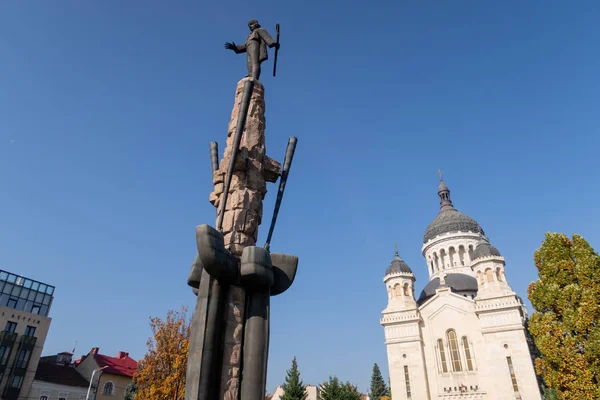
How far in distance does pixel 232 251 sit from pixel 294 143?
262 cm

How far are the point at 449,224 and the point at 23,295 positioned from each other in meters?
48.2

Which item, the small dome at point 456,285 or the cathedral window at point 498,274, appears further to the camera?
the small dome at point 456,285

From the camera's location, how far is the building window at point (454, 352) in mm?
36013

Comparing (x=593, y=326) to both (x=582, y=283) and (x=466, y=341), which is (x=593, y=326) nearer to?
(x=582, y=283)

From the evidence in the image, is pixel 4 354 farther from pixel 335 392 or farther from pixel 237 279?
pixel 237 279

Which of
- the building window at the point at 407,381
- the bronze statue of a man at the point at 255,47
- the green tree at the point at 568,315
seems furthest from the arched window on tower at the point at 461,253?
the bronze statue of a man at the point at 255,47

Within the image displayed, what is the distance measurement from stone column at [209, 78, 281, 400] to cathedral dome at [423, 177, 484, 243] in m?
50.2

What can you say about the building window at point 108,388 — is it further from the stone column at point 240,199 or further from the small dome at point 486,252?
the stone column at point 240,199

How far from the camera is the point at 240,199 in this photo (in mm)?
6605

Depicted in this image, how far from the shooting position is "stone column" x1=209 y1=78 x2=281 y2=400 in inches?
224

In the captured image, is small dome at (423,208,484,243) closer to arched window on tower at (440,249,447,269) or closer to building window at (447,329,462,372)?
arched window on tower at (440,249,447,269)

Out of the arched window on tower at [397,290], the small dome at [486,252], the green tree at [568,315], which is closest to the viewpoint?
the green tree at [568,315]

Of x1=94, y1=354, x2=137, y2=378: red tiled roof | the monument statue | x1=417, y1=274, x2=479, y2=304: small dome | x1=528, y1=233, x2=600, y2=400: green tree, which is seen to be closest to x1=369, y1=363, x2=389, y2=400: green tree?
x1=417, y1=274, x2=479, y2=304: small dome

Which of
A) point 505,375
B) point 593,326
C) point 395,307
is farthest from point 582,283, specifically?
point 395,307
